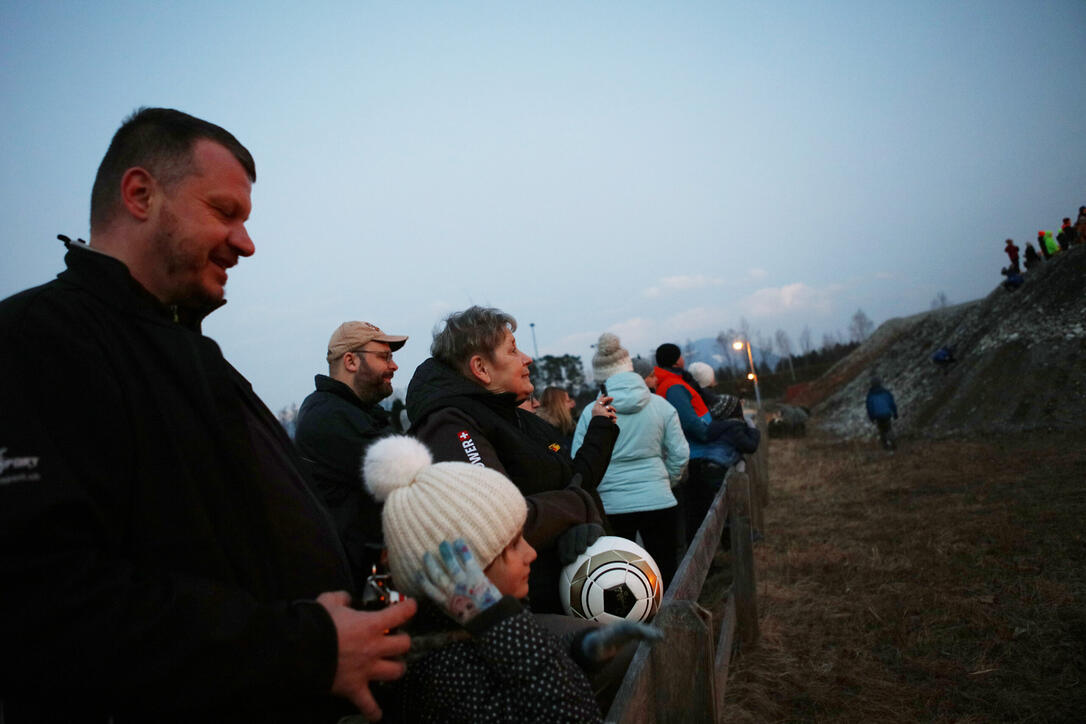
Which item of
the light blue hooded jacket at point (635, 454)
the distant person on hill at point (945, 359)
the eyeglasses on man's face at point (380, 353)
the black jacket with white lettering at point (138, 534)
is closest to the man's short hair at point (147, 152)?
the black jacket with white lettering at point (138, 534)

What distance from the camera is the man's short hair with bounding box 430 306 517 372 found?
3256 millimetres

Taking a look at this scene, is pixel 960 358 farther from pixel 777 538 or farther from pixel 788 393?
pixel 788 393

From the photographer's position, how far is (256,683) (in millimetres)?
1213

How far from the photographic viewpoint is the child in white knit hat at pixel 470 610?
1.56 meters

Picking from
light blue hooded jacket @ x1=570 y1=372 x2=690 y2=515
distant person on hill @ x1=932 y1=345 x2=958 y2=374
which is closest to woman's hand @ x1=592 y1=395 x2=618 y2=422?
light blue hooded jacket @ x1=570 y1=372 x2=690 y2=515

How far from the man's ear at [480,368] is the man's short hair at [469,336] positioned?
2 cm

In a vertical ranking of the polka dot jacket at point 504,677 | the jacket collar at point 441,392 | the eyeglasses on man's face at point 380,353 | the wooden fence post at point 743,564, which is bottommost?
the wooden fence post at point 743,564

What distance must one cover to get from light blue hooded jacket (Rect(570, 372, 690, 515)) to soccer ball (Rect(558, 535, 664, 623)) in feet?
7.18

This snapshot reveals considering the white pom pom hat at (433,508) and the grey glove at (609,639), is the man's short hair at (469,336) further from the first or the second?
the grey glove at (609,639)

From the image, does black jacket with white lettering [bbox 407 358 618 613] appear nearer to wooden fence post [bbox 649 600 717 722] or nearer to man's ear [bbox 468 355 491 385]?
man's ear [bbox 468 355 491 385]

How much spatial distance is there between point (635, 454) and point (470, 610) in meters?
3.80

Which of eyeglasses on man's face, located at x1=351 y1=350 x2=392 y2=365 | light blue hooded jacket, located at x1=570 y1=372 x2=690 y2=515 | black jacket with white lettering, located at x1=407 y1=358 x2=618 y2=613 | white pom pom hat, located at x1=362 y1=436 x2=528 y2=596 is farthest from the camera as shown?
light blue hooded jacket, located at x1=570 y1=372 x2=690 y2=515

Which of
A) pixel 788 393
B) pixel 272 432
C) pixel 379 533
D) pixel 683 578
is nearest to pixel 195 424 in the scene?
pixel 272 432

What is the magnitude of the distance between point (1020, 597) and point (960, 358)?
18991 mm
